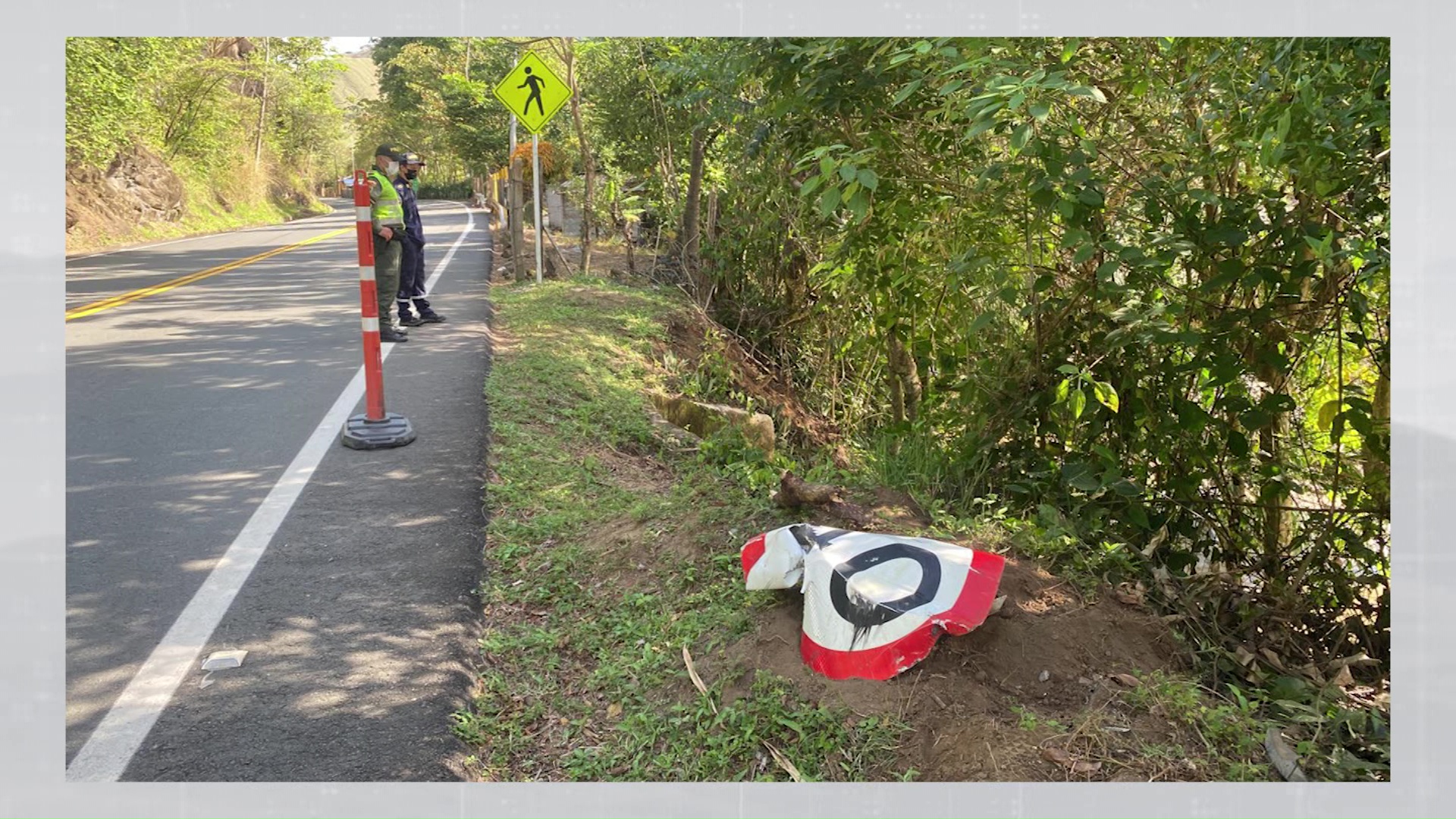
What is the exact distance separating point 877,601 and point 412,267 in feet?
27.7

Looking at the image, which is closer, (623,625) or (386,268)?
(623,625)

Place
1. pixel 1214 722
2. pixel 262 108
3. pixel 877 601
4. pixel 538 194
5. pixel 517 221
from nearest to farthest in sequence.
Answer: pixel 1214 722 < pixel 877 601 < pixel 538 194 < pixel 517 221 < pixel 262 108

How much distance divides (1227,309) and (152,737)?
4.46m

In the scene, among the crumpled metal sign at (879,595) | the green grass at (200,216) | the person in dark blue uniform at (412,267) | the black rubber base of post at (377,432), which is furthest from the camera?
the green grass at (200,216)

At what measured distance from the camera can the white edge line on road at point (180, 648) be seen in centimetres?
339

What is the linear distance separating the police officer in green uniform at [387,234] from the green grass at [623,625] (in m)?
2.90

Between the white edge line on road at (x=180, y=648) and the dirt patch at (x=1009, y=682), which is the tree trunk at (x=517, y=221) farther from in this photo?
the dirt patch at (x=1009, y=682)

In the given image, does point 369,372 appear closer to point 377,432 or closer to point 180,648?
point 377,432

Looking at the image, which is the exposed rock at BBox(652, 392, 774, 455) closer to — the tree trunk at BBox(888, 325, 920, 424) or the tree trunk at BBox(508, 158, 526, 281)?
the tree trunk at BBox(888, 325, 920, 424)

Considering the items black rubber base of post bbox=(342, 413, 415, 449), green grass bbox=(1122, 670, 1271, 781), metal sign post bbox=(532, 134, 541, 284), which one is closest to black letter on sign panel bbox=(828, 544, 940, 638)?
green grass bbox=(1122, 670, 1271, 781)

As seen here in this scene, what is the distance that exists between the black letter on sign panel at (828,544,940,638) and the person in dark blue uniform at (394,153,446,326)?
7.84 metres

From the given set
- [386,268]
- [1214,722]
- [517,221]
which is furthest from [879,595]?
[517,221]

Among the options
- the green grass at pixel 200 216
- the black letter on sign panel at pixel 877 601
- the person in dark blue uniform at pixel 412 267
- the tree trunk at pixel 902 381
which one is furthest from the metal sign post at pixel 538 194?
the green grass at pixel 200 216

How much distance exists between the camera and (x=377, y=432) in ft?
22.1
